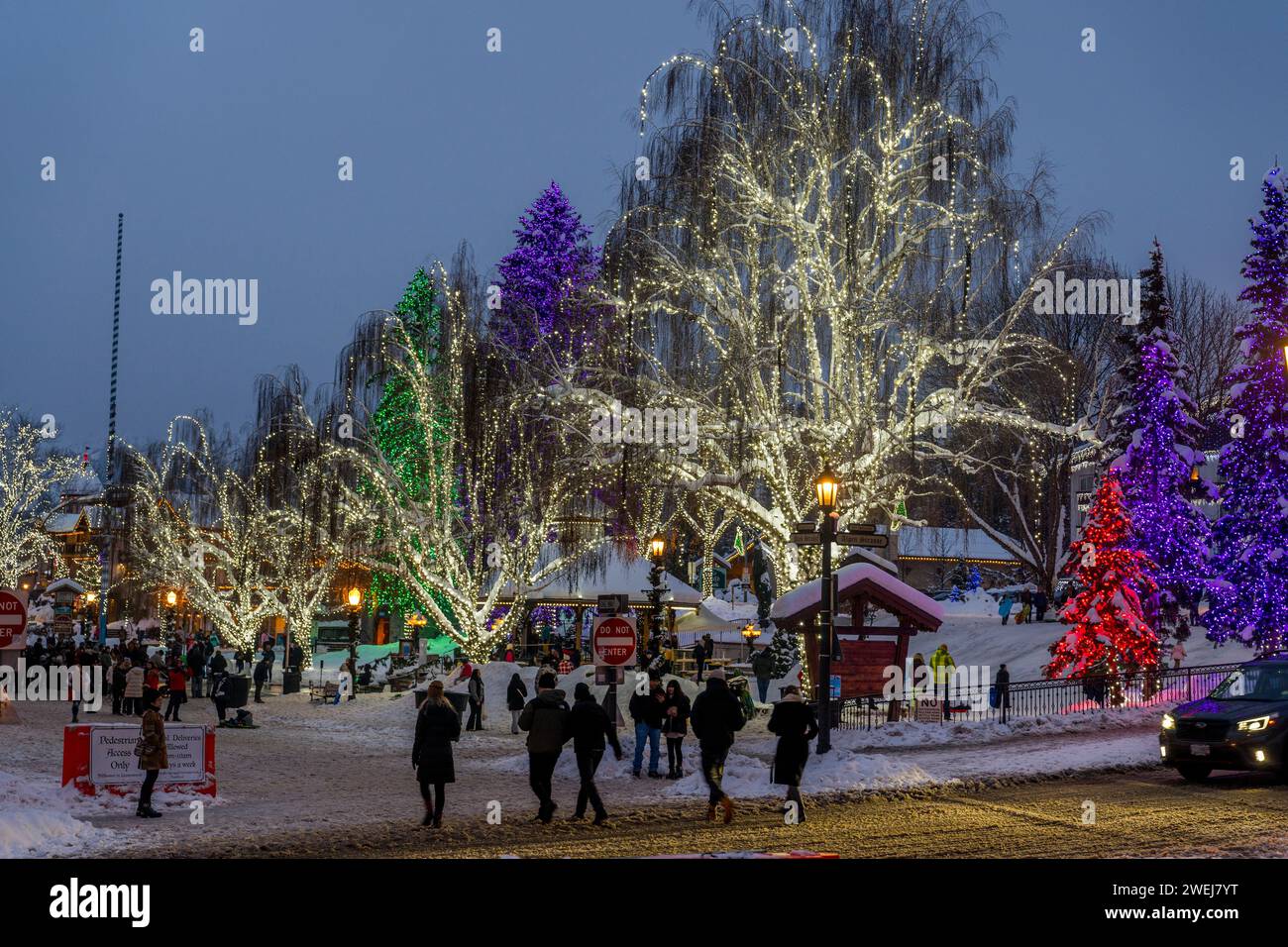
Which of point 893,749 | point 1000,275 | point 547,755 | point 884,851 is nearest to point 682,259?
point 1000,275

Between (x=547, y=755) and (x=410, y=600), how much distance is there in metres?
47.4

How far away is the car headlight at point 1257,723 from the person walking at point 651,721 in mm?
8159

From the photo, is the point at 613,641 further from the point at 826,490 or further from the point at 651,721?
the point at 826,490

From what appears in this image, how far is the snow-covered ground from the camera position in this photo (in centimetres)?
1575

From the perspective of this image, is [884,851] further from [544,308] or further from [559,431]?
[544,308]

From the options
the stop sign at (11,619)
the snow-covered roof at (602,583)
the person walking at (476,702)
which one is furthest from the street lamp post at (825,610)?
the snow-covered roof at (602,583)

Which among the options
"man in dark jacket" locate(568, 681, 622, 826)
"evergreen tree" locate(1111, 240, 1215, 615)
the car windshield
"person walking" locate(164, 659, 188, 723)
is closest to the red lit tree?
"evergreen tree" locate(1111, 240, 1215, 615)

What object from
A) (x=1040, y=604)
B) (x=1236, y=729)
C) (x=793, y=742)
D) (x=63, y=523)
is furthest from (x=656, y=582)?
(x=63, y=523)

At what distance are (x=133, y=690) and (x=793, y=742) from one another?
2180 cm

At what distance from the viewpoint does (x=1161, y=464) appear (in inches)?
1682

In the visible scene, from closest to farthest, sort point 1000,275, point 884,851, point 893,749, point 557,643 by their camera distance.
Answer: point 884,851, point 893,749, point 1000,275, point 557,643

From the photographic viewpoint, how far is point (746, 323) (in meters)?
30.5

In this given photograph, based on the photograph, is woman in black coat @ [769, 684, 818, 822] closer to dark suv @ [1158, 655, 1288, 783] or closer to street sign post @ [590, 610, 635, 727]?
street sign post @ [590, 610, 635, 727]

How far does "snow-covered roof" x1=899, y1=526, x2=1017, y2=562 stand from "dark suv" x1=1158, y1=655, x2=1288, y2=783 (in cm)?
6850
